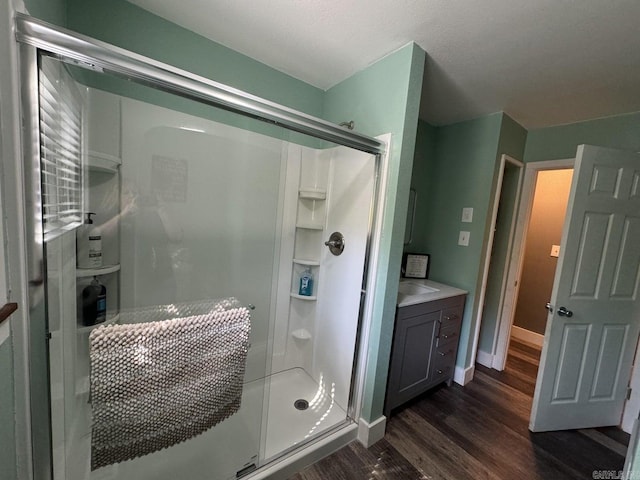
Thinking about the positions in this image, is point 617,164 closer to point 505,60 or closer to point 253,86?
point 505,60

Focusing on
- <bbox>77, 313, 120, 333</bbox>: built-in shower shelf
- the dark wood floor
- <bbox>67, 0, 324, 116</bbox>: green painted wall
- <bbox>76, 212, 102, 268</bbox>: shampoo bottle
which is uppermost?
<bbox>67, 0, 324, 116</bbox>: green painted wall

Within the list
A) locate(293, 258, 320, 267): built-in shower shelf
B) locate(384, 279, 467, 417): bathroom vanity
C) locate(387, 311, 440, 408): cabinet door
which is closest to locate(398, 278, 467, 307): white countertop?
locate(384, 279, 467, 417): bathroom vanity

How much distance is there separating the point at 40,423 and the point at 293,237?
1.49 meters

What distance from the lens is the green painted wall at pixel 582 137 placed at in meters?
1.84

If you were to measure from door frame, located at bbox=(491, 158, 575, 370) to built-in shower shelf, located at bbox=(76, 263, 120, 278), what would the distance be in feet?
10.2

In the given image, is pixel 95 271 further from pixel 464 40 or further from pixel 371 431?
pixel 464 40

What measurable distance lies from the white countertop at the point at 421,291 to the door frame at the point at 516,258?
2.24ft

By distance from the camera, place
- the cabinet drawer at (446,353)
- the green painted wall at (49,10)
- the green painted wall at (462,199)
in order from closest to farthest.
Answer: the green painted wall at (49,10) < the cabinet drawer at (446,353) < the green painted wall at (462,199)

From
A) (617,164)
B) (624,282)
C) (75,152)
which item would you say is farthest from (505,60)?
(75,152)

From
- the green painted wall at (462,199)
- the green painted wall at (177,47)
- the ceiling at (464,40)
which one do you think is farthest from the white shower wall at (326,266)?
the green painted wall at (462,199)

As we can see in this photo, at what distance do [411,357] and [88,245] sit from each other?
2.05 m

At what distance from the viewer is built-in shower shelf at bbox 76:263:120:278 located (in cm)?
116

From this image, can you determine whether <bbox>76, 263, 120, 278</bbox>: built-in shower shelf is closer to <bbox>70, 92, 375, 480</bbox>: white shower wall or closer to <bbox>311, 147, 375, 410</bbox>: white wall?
<bbox>70, 92, 375, 480</bbox>: white shower wall

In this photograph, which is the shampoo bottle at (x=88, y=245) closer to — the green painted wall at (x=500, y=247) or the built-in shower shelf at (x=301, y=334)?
the built-in shower shelf at (x=301, y=334)
